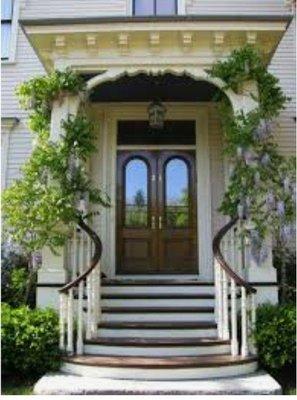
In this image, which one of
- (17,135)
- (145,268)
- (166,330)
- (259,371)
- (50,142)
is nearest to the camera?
(259,371)

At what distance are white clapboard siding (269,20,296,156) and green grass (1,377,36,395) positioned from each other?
20.6ft

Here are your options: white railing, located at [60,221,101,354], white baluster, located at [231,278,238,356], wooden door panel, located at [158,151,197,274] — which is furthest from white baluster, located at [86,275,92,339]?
wooden door panel, located at [158,151,197,274]

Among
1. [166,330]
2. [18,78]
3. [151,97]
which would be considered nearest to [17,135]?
[18,78]

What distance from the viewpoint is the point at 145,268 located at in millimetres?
9820

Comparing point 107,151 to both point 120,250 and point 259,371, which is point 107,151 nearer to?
point 120,250

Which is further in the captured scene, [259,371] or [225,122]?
[225,122]

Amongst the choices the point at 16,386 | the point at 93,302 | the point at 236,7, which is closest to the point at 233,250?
the point at 93,302

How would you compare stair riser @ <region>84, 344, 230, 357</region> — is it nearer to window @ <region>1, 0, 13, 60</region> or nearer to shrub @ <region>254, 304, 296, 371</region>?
shrub @ <region>254, 304, 296, 371</region>

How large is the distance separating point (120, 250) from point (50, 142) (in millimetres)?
2665

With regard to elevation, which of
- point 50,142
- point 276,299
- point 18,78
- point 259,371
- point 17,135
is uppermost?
point 18,78

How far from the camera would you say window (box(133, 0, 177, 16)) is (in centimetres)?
1167

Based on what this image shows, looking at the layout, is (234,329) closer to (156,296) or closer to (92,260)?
(156,296)

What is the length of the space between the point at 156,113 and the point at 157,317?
3461mm

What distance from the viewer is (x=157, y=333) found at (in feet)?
24.5
